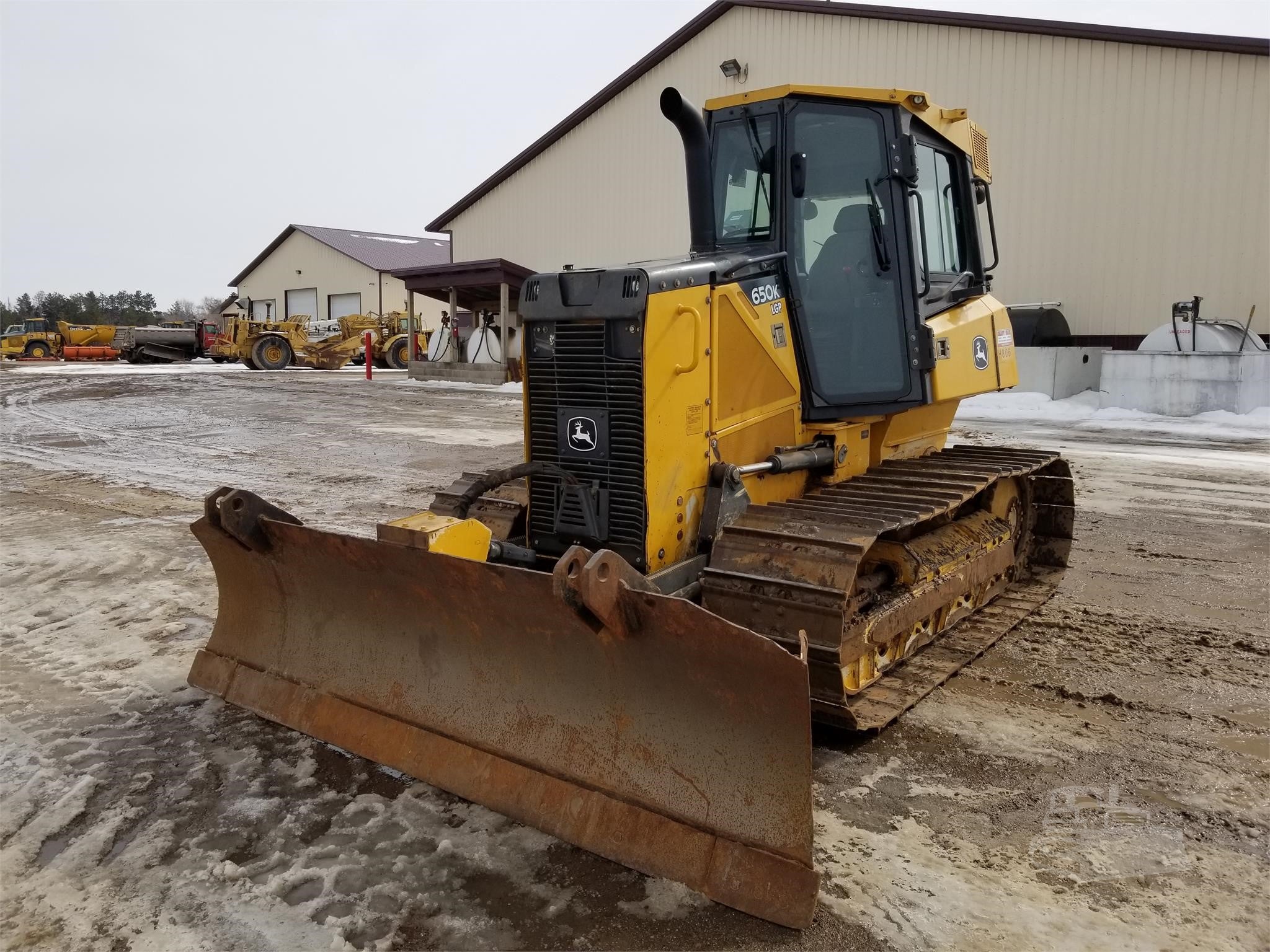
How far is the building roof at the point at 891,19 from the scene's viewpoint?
16781 mm

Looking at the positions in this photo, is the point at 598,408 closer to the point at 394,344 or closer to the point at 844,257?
the point at 844,257

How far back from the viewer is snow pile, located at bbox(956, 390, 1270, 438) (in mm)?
14250

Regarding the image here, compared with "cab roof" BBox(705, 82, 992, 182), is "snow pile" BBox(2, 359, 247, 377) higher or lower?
lower

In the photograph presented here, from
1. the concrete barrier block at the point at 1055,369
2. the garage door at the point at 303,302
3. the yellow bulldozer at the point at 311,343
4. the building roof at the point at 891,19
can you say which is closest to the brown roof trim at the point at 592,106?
the building roof at the point at 891,19

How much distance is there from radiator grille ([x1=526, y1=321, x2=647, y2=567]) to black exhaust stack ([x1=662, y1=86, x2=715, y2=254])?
798 millimetres

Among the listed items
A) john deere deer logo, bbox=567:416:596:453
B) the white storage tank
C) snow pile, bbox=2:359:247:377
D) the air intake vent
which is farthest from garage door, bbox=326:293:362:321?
john deere deer logo, bbox=567:416:596:453

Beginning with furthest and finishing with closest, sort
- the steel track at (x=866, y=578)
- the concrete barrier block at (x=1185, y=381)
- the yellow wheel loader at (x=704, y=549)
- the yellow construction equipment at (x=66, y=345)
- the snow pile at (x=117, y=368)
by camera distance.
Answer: the yellow construction equipment at (x=66, y=345), the snow pile at (x=117, y=368), the concrete barrier block at (x=1185, y=381), the steel track at (x=866, y=578), the yellow wheel loader at (x=704, y=549)

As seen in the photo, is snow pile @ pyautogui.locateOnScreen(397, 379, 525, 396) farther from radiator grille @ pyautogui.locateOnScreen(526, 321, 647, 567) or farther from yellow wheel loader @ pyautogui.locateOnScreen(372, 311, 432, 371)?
radiator grille @ pyautogui.locateOnScreen(526, 321, 647, 567)

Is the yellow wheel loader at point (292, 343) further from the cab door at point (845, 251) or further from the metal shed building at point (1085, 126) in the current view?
the cab door at point (845, 251)

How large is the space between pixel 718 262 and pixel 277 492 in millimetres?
6526

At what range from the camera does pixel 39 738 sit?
381 cm

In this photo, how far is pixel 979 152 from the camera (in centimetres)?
560

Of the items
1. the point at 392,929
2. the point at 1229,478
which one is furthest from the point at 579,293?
the point at 1229,478

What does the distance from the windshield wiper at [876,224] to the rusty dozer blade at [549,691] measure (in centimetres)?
234
